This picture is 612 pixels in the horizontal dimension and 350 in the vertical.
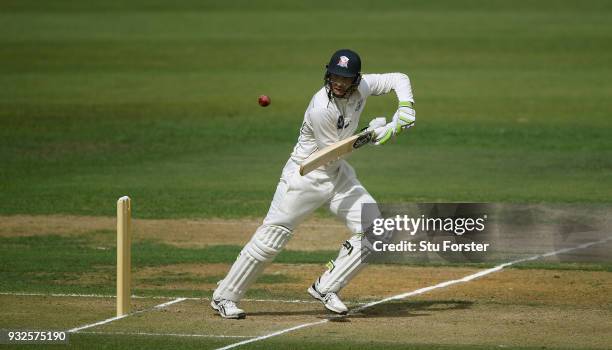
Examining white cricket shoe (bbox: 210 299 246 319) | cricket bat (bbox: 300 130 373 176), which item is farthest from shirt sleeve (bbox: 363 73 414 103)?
white cricket shoe (bbox: 210 299 246 319)

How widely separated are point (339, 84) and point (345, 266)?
146cm

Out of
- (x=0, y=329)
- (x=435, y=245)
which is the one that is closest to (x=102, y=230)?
(x=435, y=245)

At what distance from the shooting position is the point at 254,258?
9398mm

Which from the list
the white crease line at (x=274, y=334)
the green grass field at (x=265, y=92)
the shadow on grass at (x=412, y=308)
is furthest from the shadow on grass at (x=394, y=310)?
the green grass field at (x=265, y=92)

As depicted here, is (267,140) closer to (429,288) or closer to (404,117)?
(429,288)

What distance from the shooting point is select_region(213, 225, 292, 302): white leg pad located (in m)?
9.38

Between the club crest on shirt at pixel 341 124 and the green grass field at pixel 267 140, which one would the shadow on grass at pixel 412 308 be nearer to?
the green grass field at pixel 267 140

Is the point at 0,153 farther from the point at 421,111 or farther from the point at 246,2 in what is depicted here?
the point at 246,2

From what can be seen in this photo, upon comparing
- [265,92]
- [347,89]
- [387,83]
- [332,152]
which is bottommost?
[332,152]

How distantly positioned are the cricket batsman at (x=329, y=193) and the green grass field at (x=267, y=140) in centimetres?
32

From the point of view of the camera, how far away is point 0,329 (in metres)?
9.03

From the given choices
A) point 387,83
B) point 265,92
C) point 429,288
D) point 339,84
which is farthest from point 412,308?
point 265,92

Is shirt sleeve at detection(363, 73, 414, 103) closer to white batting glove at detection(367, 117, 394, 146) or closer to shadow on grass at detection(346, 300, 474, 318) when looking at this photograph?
white batting glove at detection(367, 117, 394, 146)

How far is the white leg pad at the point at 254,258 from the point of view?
9.38 meters
